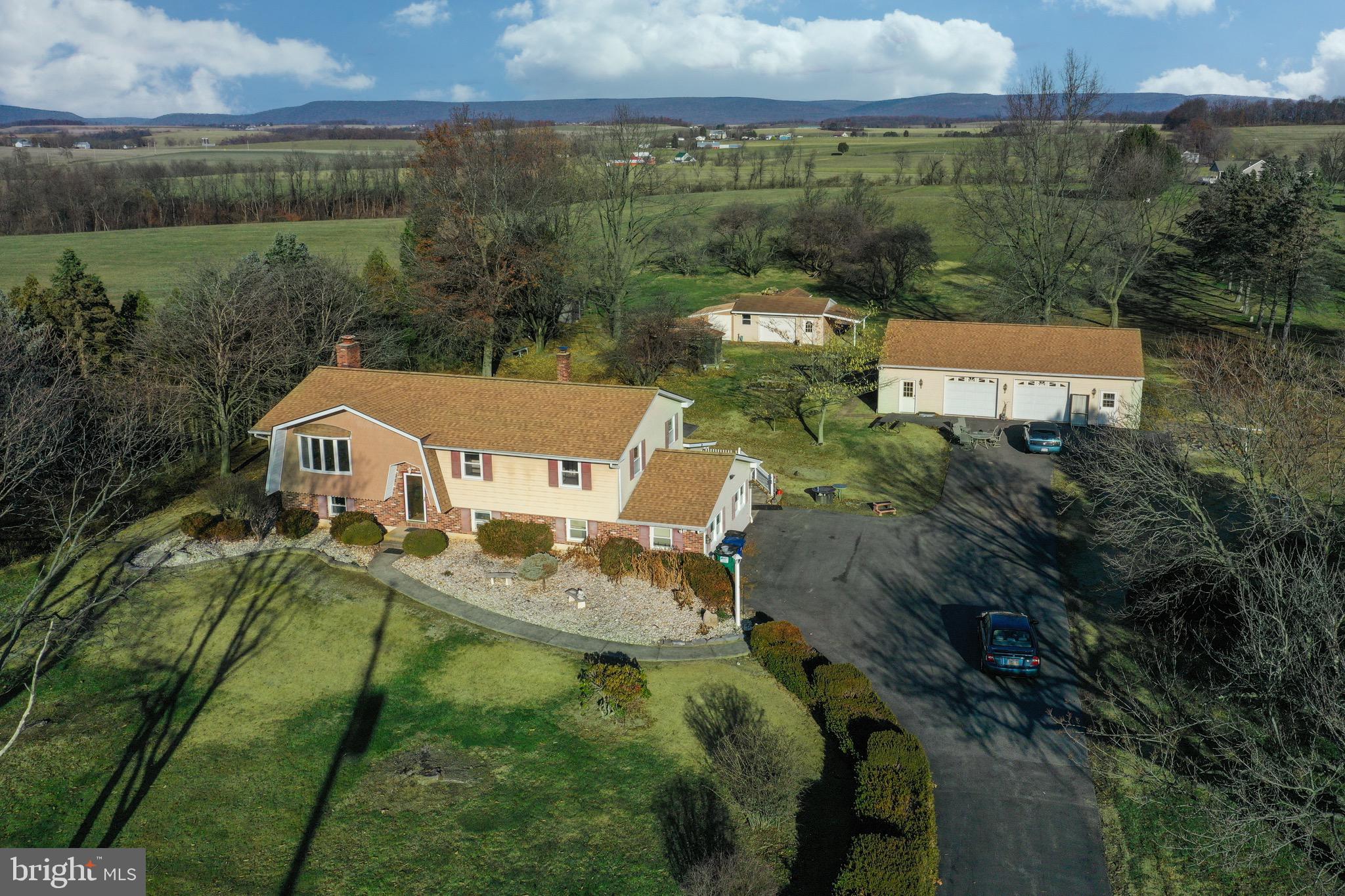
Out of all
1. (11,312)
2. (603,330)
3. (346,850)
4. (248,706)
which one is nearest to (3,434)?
(248,706)

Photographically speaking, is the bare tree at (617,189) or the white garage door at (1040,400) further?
the bare tree at (617,189)

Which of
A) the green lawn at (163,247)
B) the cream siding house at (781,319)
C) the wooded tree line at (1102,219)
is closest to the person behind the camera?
the wooded tree line at (1102,219)

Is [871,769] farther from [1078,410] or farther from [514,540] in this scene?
[1078,410]

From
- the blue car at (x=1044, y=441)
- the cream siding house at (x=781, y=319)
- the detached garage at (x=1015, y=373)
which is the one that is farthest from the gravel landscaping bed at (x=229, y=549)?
the cream siding house at (x=781, y=319)

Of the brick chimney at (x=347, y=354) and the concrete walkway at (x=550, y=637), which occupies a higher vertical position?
the brick chimney at (x=347, y=354)

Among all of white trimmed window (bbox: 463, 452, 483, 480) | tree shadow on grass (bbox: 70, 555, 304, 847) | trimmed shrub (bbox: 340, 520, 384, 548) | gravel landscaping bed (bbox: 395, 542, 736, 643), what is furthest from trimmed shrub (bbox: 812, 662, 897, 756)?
trimmed shrub (bbox: 340, 520, 384, 548)

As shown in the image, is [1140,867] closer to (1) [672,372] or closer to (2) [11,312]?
(1) [672,372]

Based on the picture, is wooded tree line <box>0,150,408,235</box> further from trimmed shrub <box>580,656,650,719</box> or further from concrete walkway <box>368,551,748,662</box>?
trimmed shrub <box>580,656,650,719</box>

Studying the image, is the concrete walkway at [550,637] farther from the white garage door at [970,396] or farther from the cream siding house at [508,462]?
the white garage door at [970,396]
